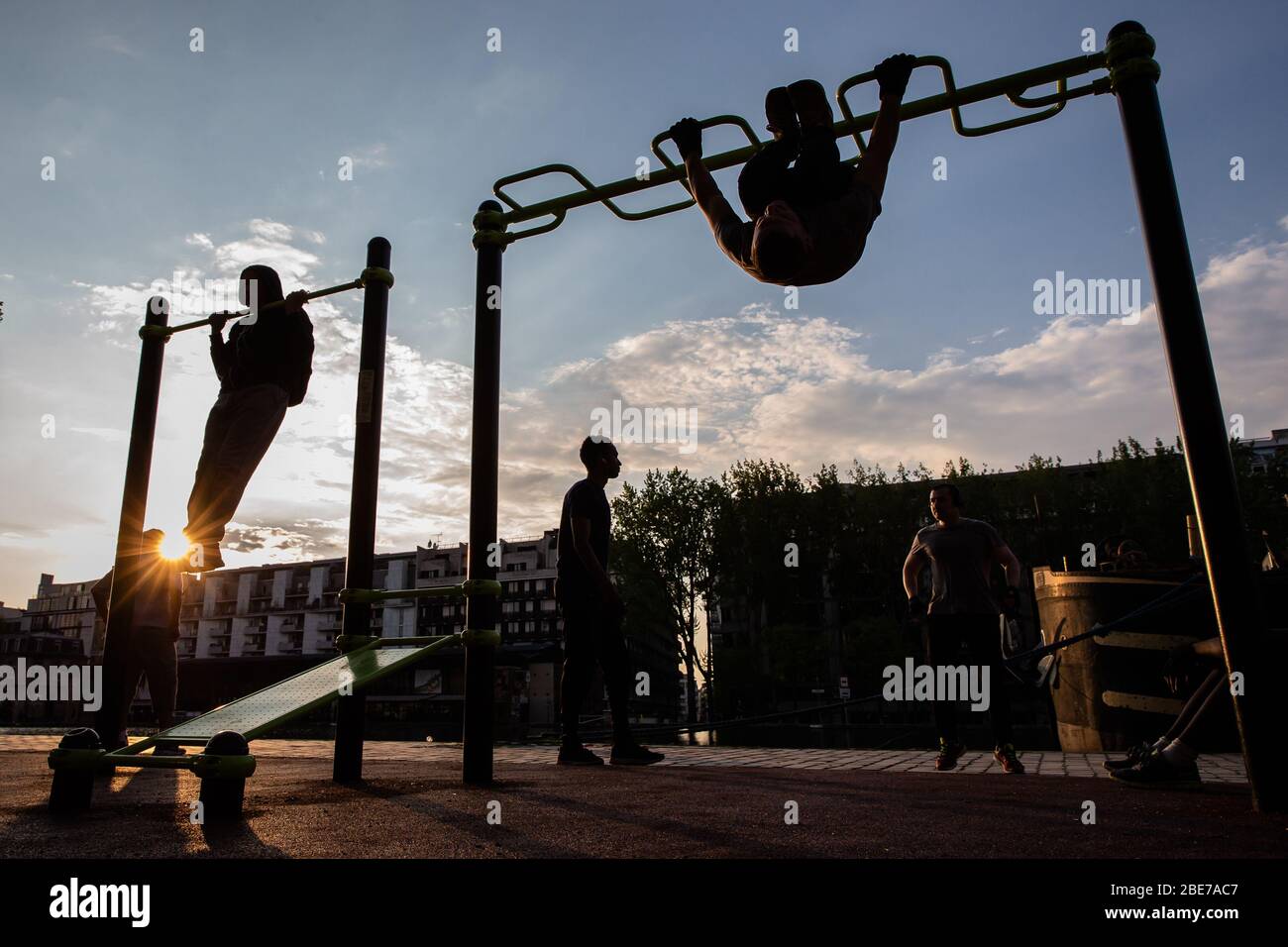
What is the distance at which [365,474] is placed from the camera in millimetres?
4422

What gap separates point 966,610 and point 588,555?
275cm

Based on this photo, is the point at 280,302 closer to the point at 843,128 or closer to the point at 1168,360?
the point at 843,128

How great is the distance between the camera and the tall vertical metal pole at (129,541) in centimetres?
467

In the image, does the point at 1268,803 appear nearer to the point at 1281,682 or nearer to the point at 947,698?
the point at 1281,682

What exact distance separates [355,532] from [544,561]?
7779cm

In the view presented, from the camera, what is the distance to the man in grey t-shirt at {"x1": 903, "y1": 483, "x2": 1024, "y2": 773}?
17.2 feet

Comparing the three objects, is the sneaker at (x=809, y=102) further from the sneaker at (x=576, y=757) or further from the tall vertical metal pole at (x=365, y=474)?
the sneaker at (x=576, y=757)

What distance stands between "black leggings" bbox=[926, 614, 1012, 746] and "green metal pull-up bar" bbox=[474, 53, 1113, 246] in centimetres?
326

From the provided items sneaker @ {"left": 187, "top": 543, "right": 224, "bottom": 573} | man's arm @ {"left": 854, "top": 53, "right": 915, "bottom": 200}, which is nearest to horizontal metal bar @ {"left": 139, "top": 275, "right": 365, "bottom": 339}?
sneaker @ {"left": 187, "top": 543, "right": 224, "bottom": 573}

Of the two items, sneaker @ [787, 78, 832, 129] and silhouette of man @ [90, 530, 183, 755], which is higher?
sneaker @ [787, 78, 832, 129]

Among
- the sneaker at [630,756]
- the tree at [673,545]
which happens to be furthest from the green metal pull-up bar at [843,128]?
the tree at [673,545]

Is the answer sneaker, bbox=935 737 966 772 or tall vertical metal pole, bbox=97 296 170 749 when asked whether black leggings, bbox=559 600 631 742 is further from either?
tall vertical metal pole, bbox=97 296 170 749

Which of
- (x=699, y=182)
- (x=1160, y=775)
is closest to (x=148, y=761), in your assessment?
(x=699, y=182)

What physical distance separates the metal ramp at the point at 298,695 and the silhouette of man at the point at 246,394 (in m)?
1.14
